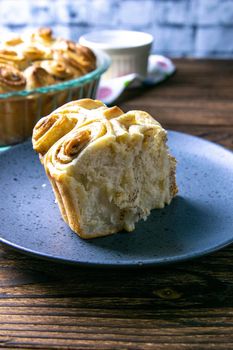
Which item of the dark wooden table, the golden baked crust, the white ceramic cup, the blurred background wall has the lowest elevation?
the blurred background wall

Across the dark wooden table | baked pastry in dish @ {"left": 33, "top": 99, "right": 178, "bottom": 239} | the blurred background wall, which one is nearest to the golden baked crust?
baked pastry in dish @ {"left": 33, "top": 99, "right": 178, "bottom": 239}

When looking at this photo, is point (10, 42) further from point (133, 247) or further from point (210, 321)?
point (210, 321)

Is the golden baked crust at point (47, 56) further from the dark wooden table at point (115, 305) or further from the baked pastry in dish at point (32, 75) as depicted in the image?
the dark wooden table at point (115, 305)

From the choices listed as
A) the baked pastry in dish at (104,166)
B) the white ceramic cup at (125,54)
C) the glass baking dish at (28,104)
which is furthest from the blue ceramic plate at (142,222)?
the white ceramic cup at (125,54)

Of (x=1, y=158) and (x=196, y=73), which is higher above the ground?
(x=1, y=158)

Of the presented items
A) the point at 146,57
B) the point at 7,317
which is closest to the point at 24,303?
the point at 7,317

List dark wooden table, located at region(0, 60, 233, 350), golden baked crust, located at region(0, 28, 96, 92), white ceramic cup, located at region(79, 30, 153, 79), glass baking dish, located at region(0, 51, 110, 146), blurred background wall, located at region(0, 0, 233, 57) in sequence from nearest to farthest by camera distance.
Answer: dark wooden table, located at region(0, 60, 233, 350)
glass baking dish, located at region(0, 51, 110, 146)
golden baked crust, located at region(0, 28, 96, 92)
white ceramic cup, located at region(79, 30, 153, 79)
blurred background wall, located at region(0, 0, 233, 57)

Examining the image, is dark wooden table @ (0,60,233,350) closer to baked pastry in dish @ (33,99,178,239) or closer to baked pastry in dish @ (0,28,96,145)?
baked pastry in dish @ (33,99,178,239)
